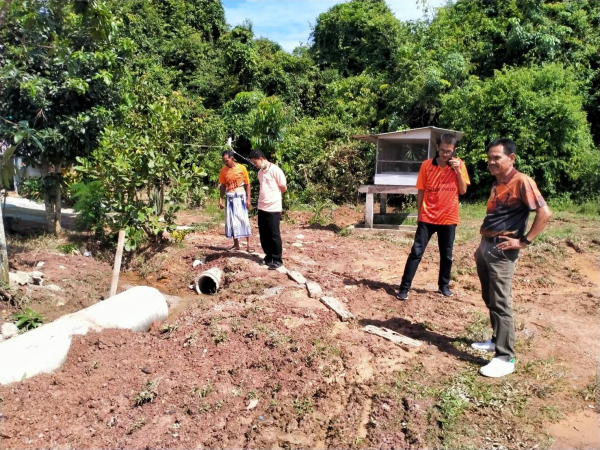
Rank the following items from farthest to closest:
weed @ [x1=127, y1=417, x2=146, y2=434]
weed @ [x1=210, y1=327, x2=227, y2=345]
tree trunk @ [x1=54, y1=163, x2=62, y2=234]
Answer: tree trunk @ [x1=54, y1=163, x2=62, y2=234]
weed @ [x1=210, y1=327, x2=227, y2=345]
weed @ [x1=127, y1=417, x2=146, y2=434]

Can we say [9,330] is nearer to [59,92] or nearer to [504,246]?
[59,92]

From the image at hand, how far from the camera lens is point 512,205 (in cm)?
349

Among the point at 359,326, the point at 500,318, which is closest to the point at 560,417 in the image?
the point at 500,318

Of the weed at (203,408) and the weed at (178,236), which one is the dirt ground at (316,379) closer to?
the weed at (203,408)

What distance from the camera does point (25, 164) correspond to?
25.7 feet

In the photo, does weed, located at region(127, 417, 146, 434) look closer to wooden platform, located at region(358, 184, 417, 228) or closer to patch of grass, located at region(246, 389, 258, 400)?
patch of grass, located at region(246, 389, 258, 400)

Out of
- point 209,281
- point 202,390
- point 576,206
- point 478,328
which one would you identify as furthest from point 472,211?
point 202,390

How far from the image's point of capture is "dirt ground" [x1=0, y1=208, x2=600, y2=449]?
308 centimetres

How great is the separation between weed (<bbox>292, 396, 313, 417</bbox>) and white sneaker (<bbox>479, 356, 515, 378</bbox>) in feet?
4.27

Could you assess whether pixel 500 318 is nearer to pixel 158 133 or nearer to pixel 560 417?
pixel 560 417

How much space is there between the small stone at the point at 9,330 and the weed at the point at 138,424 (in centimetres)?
207

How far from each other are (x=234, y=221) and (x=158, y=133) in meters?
2.05

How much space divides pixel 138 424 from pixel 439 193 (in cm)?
355

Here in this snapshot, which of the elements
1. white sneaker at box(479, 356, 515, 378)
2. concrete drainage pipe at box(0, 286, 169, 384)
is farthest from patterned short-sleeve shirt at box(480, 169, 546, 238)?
concrete drainage pipe at box(0, 286, 169, 384)
